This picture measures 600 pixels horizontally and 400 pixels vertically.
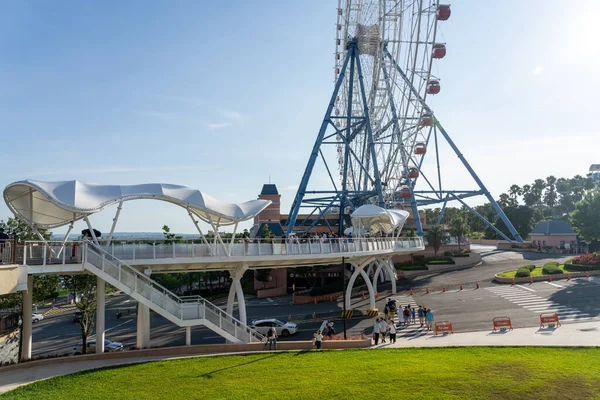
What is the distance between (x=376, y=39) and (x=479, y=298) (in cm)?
3261

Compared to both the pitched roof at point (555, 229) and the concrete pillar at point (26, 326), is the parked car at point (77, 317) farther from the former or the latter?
the pitched roof at point (555, 229)

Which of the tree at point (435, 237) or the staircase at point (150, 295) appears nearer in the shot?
the staircase at point (150, 295)

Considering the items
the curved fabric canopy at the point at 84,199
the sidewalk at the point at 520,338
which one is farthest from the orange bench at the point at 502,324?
the curved fabric canopy at the point at 84,199

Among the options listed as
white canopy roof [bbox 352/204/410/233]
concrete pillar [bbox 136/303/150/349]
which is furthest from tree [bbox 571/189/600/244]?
concrete pillar [bbox 136/303/150/349]

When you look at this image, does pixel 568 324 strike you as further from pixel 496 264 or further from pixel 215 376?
pixel 496 264

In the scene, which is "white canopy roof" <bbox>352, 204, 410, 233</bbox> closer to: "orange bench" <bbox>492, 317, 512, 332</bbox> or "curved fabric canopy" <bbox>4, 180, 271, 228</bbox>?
"orange bench" <bbox>492, 317, 512, 332</bbox>

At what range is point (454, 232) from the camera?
59688 mm

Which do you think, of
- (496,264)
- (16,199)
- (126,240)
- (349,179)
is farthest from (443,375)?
(349,179)

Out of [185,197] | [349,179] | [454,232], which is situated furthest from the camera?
[349,179]

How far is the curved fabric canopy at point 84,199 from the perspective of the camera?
1587 cm

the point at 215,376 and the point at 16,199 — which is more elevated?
the point at 16,199

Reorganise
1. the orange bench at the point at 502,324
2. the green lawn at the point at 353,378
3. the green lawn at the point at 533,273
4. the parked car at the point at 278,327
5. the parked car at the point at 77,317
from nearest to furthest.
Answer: the green lawn at the point at 353,378 < the orange bench at the point at 502,324 < the parked car at the point at 77,317 < the parked car at the point at 278,327 < the green lawn at the point at 533,273

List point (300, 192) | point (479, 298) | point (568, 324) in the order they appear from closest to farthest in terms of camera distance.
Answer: point (568, 324)
point (479, 298)
point (300, 192)

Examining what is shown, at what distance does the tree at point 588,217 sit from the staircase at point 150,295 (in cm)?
4360
